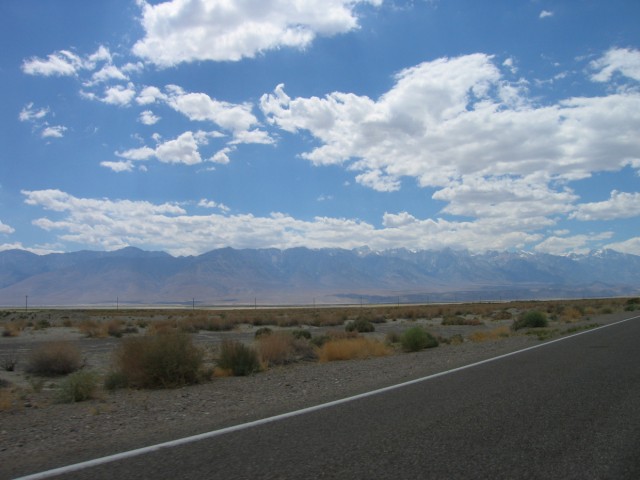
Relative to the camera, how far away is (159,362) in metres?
14.1

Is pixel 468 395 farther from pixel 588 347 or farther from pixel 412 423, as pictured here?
pixel 588 347

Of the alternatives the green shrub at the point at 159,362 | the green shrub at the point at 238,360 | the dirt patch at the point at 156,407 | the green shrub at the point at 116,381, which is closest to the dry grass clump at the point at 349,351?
the dirt patch at the point at 156,407

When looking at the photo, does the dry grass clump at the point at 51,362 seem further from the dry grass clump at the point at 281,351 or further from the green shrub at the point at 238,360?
the dry grass clump at the point at 281,351

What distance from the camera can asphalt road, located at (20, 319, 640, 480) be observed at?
5.81 meters

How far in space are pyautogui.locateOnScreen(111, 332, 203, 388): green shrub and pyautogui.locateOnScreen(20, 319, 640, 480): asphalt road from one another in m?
5.91

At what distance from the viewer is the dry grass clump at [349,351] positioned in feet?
65.9

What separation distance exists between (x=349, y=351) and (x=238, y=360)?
528 cm

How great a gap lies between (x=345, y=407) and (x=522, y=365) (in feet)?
22.5

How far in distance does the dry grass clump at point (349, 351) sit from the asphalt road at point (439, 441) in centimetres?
923

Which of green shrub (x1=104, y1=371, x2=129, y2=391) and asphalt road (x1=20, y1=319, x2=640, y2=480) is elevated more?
asphalt road (x1=20, y1=319, x2=640, y2=480)

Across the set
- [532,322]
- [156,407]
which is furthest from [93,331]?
[156,407]

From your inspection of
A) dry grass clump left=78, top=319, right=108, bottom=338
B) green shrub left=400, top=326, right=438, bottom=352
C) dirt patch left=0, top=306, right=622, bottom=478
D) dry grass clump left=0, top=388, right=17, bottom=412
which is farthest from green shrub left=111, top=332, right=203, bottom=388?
dry grass clump left=78, top=319, right=108, bottom=338

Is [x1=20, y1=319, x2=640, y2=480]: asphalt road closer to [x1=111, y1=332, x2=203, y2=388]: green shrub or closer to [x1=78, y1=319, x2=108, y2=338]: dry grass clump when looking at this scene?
[x1=111, y1=332, x2=203, y2=388]: green shrub

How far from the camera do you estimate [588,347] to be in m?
19.0
